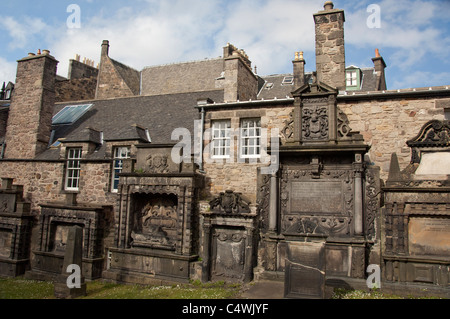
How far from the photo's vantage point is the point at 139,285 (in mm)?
11844

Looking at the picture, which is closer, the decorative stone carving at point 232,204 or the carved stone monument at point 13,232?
the decorative stone carving at point 232,204

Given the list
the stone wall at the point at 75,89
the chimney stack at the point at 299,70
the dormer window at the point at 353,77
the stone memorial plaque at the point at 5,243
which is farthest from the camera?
the stone wall at the point at 75,89

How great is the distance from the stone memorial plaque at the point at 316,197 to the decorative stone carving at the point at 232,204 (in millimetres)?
1433

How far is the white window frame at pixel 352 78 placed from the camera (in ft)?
73.9

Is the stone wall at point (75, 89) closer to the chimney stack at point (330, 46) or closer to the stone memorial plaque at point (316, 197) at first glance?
the chimney stack at point (330, 46)

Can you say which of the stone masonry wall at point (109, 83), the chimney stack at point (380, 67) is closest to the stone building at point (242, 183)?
the stone masonry wall at point (109, 83)

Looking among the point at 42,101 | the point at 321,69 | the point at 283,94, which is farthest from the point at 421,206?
the point at 42,101

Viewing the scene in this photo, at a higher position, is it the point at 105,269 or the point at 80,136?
the point at 80,136

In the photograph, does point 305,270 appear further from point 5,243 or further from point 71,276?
point 5,243

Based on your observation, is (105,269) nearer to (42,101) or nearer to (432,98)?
(42,101)

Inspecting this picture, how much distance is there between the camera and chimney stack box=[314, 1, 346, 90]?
41.5 ft

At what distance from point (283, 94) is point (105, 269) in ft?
49.7

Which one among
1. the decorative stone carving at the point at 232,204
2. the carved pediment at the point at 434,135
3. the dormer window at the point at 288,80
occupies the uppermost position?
the dormer window at the point at 288,80

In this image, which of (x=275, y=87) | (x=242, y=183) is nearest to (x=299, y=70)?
(x=275, y=87)
